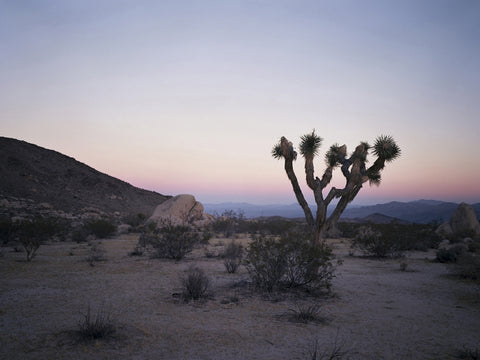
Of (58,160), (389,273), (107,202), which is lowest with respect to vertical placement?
(389,273)

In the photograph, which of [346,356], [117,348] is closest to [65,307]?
[117,348]

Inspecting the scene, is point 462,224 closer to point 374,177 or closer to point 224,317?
point 374,177

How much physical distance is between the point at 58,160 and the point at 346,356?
194 feet

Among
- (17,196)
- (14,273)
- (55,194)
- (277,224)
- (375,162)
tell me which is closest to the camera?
(14,273)

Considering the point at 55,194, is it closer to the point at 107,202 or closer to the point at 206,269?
the point at 107,202

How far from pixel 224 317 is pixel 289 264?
2925 mm

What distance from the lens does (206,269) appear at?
11.9m

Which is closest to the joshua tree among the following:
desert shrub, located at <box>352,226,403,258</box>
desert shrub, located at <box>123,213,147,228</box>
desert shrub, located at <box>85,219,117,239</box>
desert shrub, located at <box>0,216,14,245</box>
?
desert shrub, located at <box>352,226,403,258</box>

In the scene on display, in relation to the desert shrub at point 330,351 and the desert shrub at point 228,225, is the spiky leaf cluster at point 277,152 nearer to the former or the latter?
the desert shrub at point 330,351

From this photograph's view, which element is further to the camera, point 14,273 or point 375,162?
point 375,162

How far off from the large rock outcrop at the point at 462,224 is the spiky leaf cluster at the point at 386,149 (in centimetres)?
1699

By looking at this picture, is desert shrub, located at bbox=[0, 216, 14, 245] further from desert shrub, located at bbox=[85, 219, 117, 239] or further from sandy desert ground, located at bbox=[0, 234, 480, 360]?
desert shrub, located at bbox=[85, 219, 117, 239]

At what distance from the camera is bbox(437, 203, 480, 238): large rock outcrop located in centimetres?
2496

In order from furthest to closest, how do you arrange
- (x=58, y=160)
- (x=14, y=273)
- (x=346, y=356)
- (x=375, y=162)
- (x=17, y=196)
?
(x=58, y=160), (x=17, y=196), (x=375, y=162), (x=14, y=273), (x=346, y=356)
